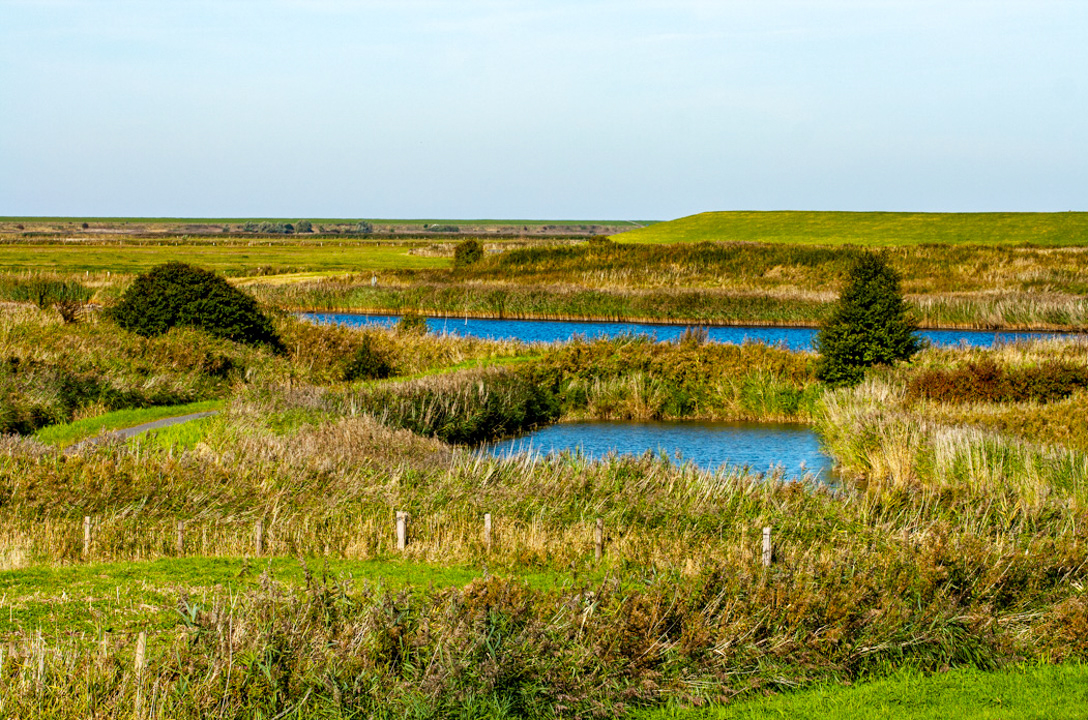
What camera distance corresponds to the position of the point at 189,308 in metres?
33.5

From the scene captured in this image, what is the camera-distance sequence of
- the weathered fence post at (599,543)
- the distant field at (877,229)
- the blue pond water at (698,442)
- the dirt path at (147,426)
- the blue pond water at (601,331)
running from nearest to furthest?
the weathered fence post at (599,543)
the dirt path at (147,426)
the blue pond water at (698,442)
the blue pond water at (601,331)
the distant field at (877,229)

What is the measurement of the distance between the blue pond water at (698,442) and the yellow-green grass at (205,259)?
57.4 metres

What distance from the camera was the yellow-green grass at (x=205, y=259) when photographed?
87625 mm

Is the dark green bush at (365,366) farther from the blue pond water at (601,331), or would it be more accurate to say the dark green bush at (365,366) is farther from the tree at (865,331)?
the blue pond water at (601,331)

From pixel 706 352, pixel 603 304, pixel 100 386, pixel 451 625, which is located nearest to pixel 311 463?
pixel 451 625

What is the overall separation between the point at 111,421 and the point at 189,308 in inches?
392

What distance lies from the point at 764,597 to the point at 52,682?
6176mm

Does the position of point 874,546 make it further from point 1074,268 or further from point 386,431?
point 1074,268

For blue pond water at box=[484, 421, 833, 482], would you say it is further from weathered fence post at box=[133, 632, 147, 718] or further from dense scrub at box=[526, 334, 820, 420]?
weathered fence post at box=[133, 632, 147, 718]

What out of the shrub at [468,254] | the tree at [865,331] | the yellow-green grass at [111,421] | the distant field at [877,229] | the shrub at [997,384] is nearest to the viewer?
the yellow-green grass at [111,421]

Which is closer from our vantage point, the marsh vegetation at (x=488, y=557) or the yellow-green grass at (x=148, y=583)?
the marsh vegetation at (x=488, y=557)

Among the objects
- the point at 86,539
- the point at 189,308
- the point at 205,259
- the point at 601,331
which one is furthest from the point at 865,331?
the point at 205,259

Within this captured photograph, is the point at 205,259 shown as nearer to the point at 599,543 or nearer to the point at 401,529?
the point at 401,529

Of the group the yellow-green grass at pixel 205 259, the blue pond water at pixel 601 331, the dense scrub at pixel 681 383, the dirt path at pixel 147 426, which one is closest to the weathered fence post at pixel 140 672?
the dirt path at pixel 147 426
